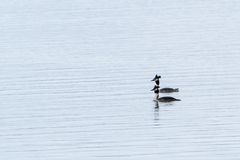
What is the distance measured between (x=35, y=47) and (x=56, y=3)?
33465 millimetres

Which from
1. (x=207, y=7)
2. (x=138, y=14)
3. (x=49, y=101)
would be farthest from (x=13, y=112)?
(x=207, y=7)

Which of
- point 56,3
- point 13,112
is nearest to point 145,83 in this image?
point 13,112

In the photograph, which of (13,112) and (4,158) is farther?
(13,112)

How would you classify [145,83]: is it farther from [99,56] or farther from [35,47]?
[35,47]

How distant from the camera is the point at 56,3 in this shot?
102062 mm

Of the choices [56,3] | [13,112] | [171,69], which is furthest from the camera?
[56,3]

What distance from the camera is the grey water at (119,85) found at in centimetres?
4266

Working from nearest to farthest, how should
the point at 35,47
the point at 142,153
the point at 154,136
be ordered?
1. the point at 142,153
2. the point at 154,136
3. the point at 35,47

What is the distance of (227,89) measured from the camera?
52.5m

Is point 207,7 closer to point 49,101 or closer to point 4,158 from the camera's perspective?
point 49,101

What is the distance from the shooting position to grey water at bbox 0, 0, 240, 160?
4266cm

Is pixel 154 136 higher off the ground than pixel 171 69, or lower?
lower

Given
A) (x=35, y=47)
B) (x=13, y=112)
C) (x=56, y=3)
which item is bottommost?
(x=13, y=112)

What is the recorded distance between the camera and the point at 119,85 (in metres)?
54.8
